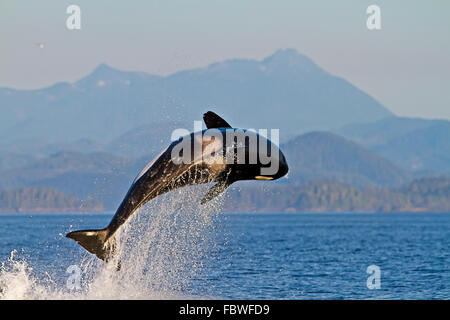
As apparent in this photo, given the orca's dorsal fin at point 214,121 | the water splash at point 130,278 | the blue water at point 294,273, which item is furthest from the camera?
the blue water at point 294,273

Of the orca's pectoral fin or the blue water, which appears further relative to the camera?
the blue water

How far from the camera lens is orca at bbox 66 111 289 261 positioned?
1803 cm

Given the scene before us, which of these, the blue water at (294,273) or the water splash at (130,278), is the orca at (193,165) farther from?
the blue water at (294,273)

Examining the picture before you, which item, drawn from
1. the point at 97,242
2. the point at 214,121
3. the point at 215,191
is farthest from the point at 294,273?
the point at 97,242

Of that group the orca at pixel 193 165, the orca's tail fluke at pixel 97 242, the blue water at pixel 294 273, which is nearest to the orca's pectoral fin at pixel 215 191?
the orca at pixel 193 165

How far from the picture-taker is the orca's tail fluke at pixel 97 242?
1795 cm

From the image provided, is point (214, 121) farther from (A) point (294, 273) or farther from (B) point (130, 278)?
(A) point (294, 273)

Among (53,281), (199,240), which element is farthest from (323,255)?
(53,281)

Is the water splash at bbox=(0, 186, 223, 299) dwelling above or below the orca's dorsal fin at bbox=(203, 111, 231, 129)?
below

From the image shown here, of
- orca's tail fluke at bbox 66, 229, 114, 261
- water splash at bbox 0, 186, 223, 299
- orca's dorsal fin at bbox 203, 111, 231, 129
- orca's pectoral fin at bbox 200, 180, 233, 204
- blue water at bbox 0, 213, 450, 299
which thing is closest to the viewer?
orca's tail fluke at bbox 66, 229, 114, 261

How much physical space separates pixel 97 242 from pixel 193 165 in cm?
290

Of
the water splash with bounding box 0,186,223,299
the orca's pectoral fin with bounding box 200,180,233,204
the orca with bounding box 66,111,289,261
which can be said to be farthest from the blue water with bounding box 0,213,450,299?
the orca's pectoral fin with bounding box 200,180,233,204

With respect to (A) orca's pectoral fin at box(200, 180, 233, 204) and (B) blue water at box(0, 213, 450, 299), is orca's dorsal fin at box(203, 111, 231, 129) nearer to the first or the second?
(A) orca's pectoral fin at box(200, 180, 233, 204)

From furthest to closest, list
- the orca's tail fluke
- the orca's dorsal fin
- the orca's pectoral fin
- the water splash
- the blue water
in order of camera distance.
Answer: the blue water, the water splash, the orca's dorsal fin, the orca's pectoral fin, the orca's tail fluke
